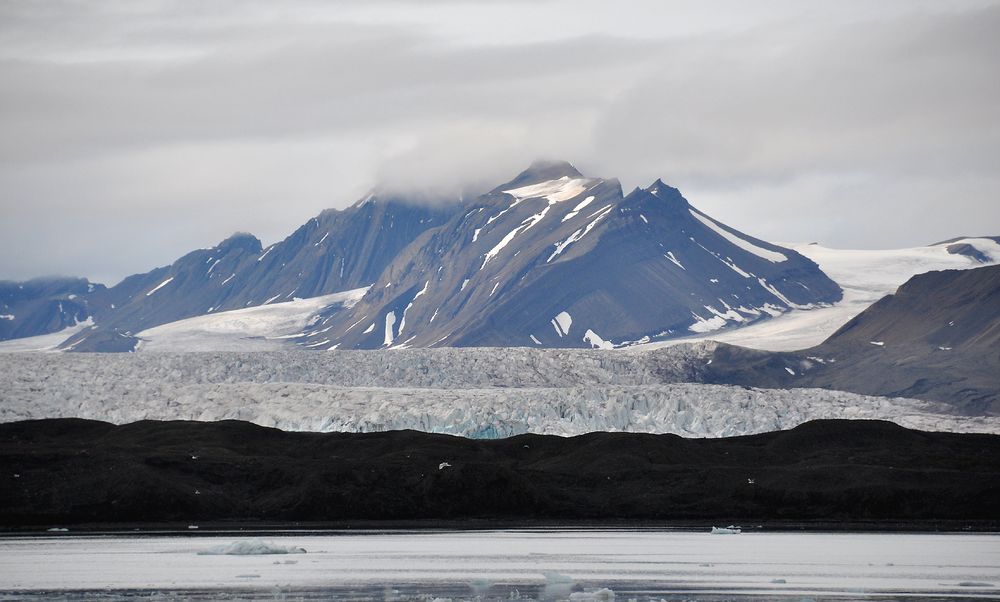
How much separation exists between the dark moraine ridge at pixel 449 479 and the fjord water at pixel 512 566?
909 cm

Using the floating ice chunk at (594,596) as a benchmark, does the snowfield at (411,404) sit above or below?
above

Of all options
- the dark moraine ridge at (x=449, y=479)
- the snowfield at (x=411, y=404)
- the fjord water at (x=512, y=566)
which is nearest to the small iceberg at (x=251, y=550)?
the fjord water at (x=512, y=566)

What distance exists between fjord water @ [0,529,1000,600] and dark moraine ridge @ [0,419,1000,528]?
29.8ft

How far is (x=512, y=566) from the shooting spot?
210 feet

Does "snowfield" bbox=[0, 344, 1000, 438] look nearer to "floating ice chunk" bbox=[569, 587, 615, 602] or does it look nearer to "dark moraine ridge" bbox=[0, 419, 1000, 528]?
"dark moraine ridge" bbox=[0, 419, 1000, 528]

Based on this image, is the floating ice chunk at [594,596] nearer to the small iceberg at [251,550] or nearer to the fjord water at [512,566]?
the fjord water at [512,566]

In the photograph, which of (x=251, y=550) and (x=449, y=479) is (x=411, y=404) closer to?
(x=449, y=479)

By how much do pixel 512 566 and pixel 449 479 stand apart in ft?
107

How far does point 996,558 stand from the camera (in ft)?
214

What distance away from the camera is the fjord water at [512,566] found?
53.3 meters

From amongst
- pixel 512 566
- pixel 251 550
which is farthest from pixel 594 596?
pixel 251 550

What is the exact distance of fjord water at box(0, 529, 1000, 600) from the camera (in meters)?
53.3

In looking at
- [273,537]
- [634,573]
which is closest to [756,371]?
[273,537]

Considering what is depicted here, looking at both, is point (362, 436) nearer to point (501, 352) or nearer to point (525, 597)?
point (501, 352)
